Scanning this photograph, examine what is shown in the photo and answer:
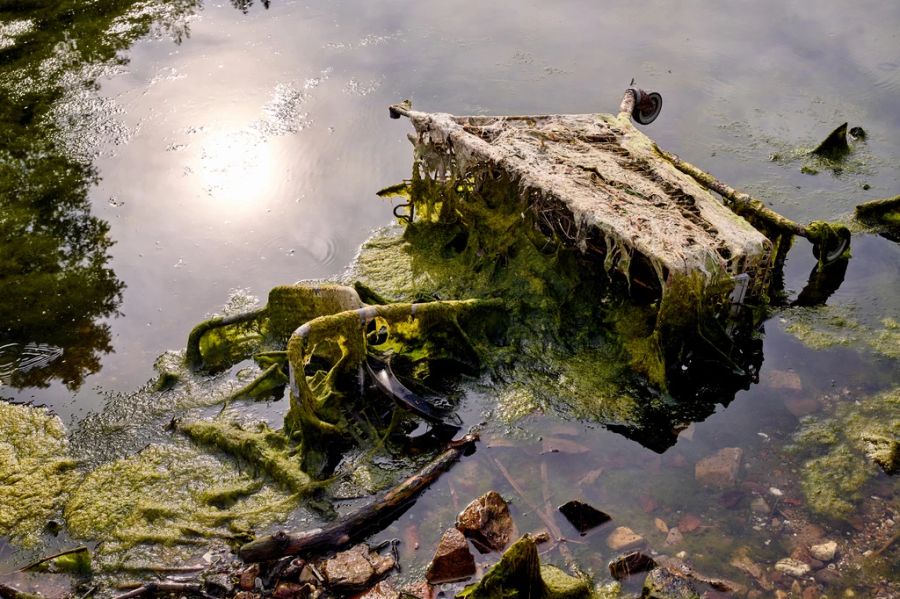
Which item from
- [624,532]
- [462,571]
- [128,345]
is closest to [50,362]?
[128,345]

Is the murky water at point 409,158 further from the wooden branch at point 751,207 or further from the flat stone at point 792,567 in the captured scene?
the wooden branch at point 751,207

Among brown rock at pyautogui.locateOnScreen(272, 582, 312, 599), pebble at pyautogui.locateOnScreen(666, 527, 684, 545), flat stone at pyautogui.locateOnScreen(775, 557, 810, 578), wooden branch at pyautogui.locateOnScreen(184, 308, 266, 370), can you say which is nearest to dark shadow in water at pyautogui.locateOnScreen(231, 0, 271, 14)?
wooden branch at pyautogui.locateOnScreen(184, 308, 266, 370)

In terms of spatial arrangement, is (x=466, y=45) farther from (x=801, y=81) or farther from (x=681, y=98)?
(x=801, y=81)

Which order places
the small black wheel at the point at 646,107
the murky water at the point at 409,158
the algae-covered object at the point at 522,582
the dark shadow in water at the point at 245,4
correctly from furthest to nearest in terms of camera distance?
the dark shadow in water at the point at 245,4, the small black wheel at the point at 646,107, the murky water at the point at 409,158, the algae-covered object at the point at 522,582

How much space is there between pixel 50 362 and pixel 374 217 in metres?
3.27

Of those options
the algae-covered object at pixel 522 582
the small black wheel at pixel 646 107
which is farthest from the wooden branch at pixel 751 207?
the algae-covered object at pixel 522 582

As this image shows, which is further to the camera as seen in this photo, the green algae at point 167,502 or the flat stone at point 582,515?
the green algae at point 167,502

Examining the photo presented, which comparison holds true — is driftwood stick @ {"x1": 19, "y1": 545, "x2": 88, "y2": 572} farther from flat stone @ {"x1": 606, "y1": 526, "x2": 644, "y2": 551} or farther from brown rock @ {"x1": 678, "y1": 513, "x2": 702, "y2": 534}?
brown rock @ {"x1": 678, "y1": 513, "x2": 702, "y2": 534}

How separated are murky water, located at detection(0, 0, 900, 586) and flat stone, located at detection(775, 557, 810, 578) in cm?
8

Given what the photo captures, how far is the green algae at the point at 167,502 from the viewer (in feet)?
16.1

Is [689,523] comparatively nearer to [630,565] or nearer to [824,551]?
[630,565]

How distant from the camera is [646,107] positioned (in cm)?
807

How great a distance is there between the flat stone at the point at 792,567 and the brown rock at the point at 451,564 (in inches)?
69.2

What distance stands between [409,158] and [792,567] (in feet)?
19.2
